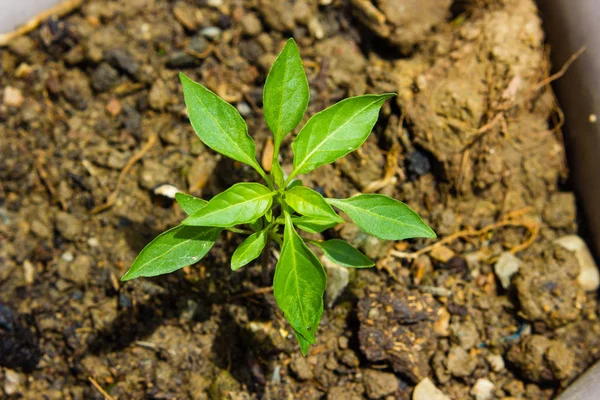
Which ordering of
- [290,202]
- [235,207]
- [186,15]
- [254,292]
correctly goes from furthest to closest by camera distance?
[186,15] → [254,292] → [290,202] → [235,207]

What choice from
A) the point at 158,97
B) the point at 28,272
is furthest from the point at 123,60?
the point at 28,272

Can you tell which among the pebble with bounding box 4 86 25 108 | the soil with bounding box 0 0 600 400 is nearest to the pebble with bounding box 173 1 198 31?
the soil with bounding box 0 0 600 400

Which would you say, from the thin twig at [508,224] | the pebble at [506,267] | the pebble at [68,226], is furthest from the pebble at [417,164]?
the pebble at [68,226]

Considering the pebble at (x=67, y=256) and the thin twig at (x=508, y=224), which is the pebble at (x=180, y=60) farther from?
the thin twig at (x=508, y=224)

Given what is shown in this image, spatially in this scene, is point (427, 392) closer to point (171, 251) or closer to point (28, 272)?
point (171, 251)

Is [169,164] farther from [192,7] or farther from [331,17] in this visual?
[331,17]

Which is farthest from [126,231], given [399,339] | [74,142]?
[399,339]

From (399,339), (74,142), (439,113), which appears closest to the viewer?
(399,339)
